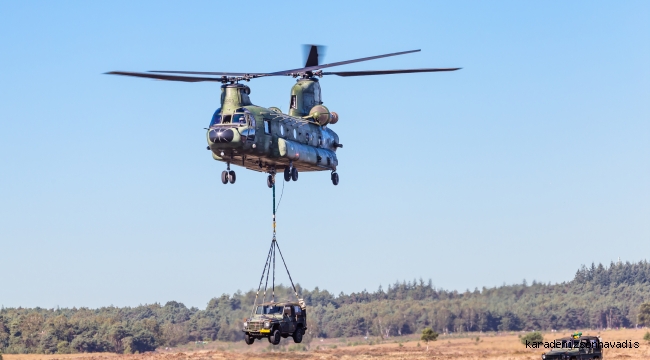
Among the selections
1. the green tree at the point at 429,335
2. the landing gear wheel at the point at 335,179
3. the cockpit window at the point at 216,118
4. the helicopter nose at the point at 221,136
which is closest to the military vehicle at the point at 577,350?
the landing gear wheel at the point at 335,179

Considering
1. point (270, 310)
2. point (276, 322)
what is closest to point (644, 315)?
point (270, 310)

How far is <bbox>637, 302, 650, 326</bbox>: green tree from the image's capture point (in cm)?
8919

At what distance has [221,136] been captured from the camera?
135ft

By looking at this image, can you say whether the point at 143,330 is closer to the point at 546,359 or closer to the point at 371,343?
the point at 371,343

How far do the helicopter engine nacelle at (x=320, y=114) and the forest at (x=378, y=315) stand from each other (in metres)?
30.5

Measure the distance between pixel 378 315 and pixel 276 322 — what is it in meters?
51.9

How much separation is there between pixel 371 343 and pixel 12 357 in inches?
1117

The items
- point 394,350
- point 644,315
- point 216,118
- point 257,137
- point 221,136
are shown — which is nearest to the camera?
point 221,136

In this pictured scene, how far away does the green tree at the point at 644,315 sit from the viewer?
89188 millimetres

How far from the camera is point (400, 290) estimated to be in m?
96.9

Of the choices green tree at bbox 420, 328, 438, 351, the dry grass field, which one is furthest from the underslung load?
green tree at bbox 420, 328, 438, 351

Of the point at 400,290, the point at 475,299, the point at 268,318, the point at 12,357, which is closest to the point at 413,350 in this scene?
the point at 475,299

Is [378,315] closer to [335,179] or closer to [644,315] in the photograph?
[644,315]

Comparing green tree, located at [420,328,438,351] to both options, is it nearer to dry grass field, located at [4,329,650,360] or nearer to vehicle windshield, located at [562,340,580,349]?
dry grass field, located at [4,329,650,360]
